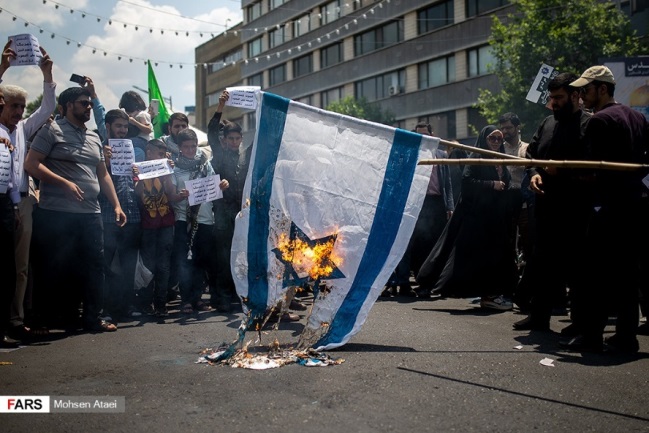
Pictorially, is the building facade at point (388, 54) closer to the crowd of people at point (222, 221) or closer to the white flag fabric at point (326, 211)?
the crowd of people at point (222, 221)

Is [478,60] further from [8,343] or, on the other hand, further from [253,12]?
[8,343]

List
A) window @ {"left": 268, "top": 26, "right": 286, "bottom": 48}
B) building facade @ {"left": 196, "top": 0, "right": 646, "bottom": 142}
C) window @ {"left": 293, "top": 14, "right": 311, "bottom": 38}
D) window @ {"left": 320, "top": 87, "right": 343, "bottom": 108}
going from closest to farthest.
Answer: building facade @ {"left": 196, "top": 0, "right": 646, "bottom": 142}, window @ {"left": 320, "top": 87, "right": 343, "bottom": 108}, window @ {"left": 293, "top": 14, "right": 311, "bottom": 38}, window @ {"left": 268, "top": 26, "right": 286, "bottom": 48}

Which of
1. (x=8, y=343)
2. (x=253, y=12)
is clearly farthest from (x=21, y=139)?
(x=253, y=12)

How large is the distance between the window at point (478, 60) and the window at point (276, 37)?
797 inches

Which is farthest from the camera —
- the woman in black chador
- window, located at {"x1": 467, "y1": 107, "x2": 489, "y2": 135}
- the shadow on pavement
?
window, located at {"x1": 467, "y1": 107, "x2": 489, "y2": 135}

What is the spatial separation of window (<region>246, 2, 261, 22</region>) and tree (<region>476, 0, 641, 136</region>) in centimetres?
3150

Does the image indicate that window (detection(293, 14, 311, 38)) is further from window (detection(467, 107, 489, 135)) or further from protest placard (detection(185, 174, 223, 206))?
protest placard (detection(185, 174, 223, 206))

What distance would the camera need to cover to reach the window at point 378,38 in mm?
39656

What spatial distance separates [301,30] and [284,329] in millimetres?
44747

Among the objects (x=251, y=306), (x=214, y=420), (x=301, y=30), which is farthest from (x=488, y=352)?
(x=301, y=30)

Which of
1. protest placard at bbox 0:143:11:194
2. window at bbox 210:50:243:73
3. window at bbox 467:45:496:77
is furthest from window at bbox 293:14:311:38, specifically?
protest placard at bbox 0:143:11:194

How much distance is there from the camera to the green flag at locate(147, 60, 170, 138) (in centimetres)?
1140

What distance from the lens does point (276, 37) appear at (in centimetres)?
5225

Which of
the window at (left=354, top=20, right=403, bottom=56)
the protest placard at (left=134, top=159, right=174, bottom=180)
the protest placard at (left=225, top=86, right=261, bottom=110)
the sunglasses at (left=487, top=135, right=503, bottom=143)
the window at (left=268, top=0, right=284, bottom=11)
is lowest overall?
the protest placard at (left=134, top=159, right=174, bottom=180)
